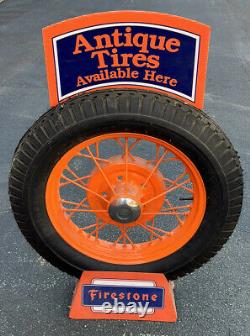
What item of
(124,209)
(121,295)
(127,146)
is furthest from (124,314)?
(127,146)

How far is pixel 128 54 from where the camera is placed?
1277mm

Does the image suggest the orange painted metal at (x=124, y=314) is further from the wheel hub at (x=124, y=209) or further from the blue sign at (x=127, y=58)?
the blue sign at (x=127, y=58)

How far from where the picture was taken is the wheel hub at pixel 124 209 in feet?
4.70

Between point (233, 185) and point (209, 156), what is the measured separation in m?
0.14

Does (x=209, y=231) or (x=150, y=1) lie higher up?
(x=150, y=1)

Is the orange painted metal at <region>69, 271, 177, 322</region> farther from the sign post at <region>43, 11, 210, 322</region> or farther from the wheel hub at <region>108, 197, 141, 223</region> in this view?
the sign post at <region>43, 11, 210, 322</region>

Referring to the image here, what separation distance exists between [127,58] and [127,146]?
297 mm

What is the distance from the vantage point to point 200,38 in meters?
1.24

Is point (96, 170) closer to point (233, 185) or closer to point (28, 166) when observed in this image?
point (28, 166)

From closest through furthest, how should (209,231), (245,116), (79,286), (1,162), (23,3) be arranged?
(209,231) < (79,286) < (1,162) < (245,116) < (23,3)

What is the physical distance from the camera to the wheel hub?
143 centimetres

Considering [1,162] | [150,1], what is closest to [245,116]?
[1,162]

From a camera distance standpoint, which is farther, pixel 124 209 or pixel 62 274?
pixel 62 274

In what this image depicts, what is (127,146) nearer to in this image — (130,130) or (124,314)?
(130,130)
